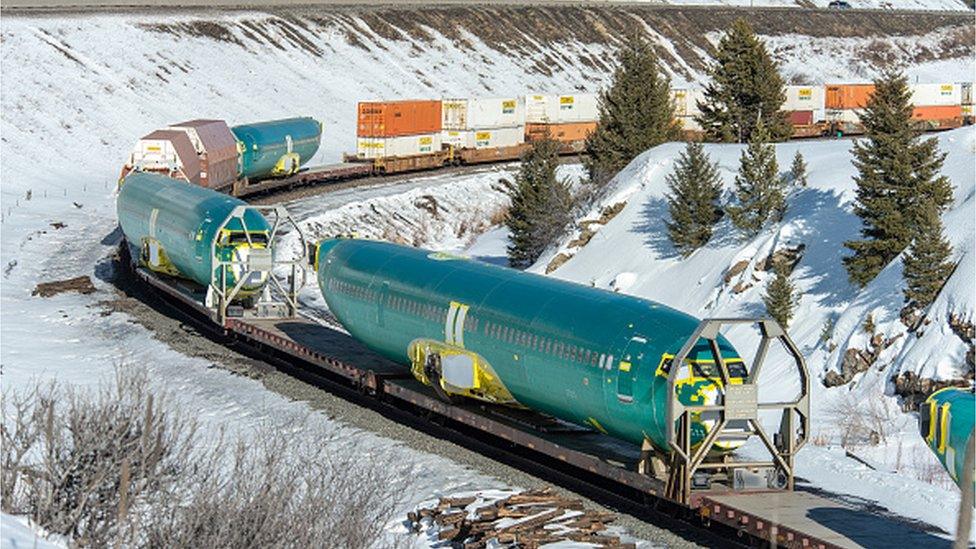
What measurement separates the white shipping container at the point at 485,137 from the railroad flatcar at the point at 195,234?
39741 millimetres

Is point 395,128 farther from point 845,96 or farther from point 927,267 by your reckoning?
point 927,267

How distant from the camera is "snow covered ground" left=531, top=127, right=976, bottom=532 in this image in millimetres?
32906

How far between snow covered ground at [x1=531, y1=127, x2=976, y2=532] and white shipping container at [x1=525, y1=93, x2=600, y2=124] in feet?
118

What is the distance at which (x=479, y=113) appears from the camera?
96.8 m

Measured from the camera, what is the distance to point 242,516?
847 inches

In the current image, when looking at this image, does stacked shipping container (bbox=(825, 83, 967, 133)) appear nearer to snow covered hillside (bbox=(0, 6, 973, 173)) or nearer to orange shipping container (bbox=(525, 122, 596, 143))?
orange shipping container (bbox=(525, 122, 596, 143))

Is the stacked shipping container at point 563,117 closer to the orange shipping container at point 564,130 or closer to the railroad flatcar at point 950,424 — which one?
the orange shipping container at point 564,130

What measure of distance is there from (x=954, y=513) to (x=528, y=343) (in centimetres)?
880

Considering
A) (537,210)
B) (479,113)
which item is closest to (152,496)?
(537,210)

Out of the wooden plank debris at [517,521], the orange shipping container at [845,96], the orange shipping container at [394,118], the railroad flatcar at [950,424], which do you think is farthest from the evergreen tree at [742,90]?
the railroad flatcar at [950,424]

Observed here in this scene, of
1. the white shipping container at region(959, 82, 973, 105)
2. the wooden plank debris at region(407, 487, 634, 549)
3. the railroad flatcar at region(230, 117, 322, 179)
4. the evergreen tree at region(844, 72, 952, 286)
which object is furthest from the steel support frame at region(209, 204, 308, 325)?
the white shipping container at region(959, 82, 973, 105)

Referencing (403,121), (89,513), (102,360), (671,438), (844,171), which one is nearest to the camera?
(89,513)

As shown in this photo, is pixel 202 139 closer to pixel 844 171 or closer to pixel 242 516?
pixel 844 171

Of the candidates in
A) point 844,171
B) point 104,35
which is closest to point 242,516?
point 844,171
